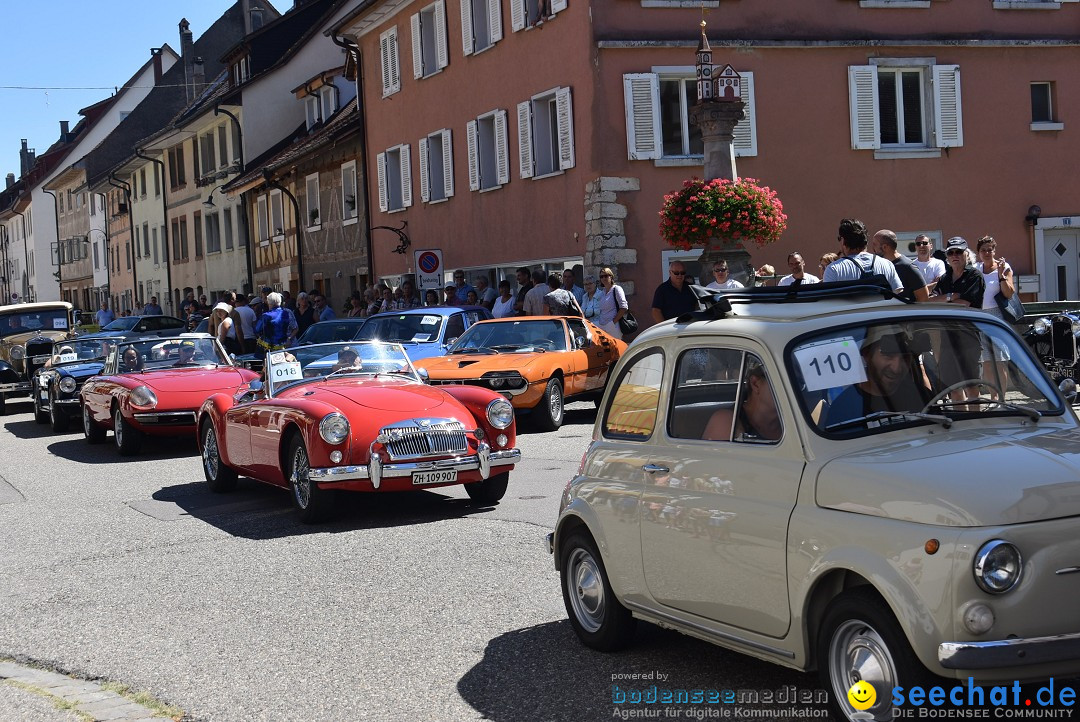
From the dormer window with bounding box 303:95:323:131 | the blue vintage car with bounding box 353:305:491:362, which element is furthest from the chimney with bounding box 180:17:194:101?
the blue vintage car with bounding box 353:305:491:362

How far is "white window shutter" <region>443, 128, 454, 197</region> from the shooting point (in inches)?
1205

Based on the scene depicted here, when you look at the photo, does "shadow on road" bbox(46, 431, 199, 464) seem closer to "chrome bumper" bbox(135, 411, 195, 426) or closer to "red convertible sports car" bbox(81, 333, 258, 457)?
"red convertible sports car" bbox(81, 333, 258, 457)

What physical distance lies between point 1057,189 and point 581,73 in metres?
9.21

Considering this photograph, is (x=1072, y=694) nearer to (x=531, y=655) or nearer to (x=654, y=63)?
(x=531, y=655)

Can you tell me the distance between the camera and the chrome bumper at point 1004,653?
13.2ft

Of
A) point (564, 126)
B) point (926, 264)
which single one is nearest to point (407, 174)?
point (564, 126)

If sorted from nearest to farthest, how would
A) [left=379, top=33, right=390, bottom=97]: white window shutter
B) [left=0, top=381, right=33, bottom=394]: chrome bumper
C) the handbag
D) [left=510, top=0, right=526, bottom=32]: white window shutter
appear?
the handbag
[left=0, top=381, right=33, bottom=394]: chrome bumper
[left=510, top=0, right=526, bottom=32]: white window shutter
[left=379, top=33, right=390, bottom=97]: white window shutter

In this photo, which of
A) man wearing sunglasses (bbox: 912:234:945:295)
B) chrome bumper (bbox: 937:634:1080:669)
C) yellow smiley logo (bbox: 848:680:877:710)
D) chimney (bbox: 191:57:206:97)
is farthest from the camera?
chimney (bbox: 191:57:206:97)

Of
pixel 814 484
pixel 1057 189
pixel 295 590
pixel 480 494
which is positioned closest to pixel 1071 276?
pixel 1057 189

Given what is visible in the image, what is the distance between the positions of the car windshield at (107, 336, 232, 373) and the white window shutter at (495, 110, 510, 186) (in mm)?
11006

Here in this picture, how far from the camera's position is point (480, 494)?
1088 cm

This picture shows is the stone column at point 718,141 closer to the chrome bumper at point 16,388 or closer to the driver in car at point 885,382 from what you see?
the chrome bumper at point 16,388

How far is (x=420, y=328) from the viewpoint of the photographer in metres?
20.5

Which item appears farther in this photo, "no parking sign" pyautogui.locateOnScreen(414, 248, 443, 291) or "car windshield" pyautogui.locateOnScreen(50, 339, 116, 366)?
"no parking sign" pyautogui.locateOnScreen(414, 248, 443, 291)
